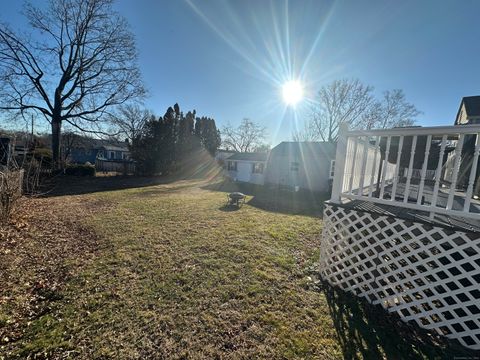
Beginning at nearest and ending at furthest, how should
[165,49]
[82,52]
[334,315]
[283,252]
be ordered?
[334,315] → [283,252] → [165,49] → [82,52]

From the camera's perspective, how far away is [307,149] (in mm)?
17875

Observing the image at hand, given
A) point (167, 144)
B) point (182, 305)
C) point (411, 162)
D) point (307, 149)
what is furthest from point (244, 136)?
point (182, 305)

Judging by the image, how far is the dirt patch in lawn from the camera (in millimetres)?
2465

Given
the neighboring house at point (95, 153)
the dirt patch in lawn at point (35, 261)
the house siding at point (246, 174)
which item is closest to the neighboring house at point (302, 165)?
the house siding at point (246, 174)

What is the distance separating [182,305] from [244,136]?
39.3 metres

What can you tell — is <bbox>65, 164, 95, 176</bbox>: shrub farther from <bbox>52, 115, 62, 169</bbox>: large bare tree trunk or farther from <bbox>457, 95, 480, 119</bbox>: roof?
<bbox>457, 95, 480, 119</bbox>: roof

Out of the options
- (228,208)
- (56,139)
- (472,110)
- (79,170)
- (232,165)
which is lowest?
(228,208)

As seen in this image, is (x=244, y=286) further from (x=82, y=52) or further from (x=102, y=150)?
(x=102, y=150)

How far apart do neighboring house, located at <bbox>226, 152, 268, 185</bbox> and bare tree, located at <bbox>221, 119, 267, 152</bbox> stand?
60.3ft

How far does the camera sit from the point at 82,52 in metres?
16.3

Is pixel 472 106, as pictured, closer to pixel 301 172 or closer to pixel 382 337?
pixel 301 172

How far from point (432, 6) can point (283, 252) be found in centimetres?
871

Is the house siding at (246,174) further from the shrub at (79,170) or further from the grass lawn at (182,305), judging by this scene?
the grass lawn at (182,305)

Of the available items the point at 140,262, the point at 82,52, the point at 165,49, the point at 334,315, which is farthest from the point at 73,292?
the point at 82,52
